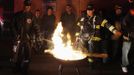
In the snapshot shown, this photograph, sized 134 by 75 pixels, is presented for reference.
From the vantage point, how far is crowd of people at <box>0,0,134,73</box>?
10.9m

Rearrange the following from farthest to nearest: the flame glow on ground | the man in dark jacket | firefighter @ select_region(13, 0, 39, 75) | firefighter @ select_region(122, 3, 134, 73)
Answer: the man in dark jacket
firefighter @ select_region(122, 3, 134, 73)
firefighter @ select_region(13, 0, 39, 75)
the flame glow on ground

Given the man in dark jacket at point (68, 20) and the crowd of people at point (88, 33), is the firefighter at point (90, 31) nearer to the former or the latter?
the crowd of people at point (88, 33)

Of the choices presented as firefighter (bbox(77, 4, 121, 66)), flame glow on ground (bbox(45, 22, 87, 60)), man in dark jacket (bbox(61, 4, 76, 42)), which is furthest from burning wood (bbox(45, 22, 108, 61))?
man in dark jacket (bbox(61, 4, 76, 42))

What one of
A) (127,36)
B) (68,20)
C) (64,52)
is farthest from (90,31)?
(64,52)

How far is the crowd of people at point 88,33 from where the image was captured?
10922 millimetres

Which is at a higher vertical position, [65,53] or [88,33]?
[88,33]

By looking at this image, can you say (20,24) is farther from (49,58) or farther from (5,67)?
(49,58)

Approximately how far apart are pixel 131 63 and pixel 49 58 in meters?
3.40

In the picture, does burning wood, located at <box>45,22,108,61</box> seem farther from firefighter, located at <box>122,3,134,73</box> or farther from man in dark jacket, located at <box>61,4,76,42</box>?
man in dark jacket, located at <box>61,4,76,42</box>

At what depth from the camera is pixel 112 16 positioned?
13.2m

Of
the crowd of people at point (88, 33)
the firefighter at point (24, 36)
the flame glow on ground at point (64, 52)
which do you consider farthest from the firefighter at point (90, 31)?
the flame glow on ground at point (64, 52)

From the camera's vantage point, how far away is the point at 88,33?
11656mm

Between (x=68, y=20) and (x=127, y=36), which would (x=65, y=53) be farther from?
(x=68, y=20)

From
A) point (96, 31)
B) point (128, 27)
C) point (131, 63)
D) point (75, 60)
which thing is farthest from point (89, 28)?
point (75, 60)
